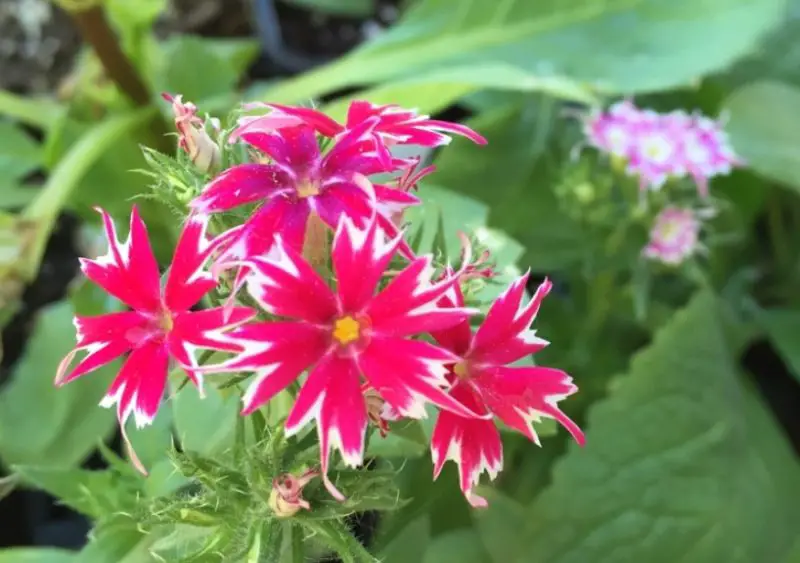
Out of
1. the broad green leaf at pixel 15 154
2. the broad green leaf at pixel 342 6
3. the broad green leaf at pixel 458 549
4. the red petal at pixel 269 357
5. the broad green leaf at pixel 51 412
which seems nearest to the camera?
the red petal at pixel 269 357

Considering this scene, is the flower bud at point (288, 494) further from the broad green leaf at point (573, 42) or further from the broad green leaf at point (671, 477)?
the broad green leaf at point (573, 42)

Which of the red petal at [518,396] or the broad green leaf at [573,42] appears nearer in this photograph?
the red petal at [518,396]

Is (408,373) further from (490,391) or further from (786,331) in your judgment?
(786,331)

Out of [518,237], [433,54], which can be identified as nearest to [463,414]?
[518,237]

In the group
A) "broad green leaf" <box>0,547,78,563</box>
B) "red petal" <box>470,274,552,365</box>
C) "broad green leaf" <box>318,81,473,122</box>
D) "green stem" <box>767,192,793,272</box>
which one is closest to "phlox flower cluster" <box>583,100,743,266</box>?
"broad green leaf" <box>318,81,473,122</box>

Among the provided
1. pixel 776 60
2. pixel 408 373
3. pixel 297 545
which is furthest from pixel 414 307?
pixel 776 60

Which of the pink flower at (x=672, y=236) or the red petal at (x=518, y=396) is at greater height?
the red petal at (x=518, y=396)

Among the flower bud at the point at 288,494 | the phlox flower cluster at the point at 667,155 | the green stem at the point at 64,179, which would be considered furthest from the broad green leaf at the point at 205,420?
the phlox flower cluster at the point at 667,155
